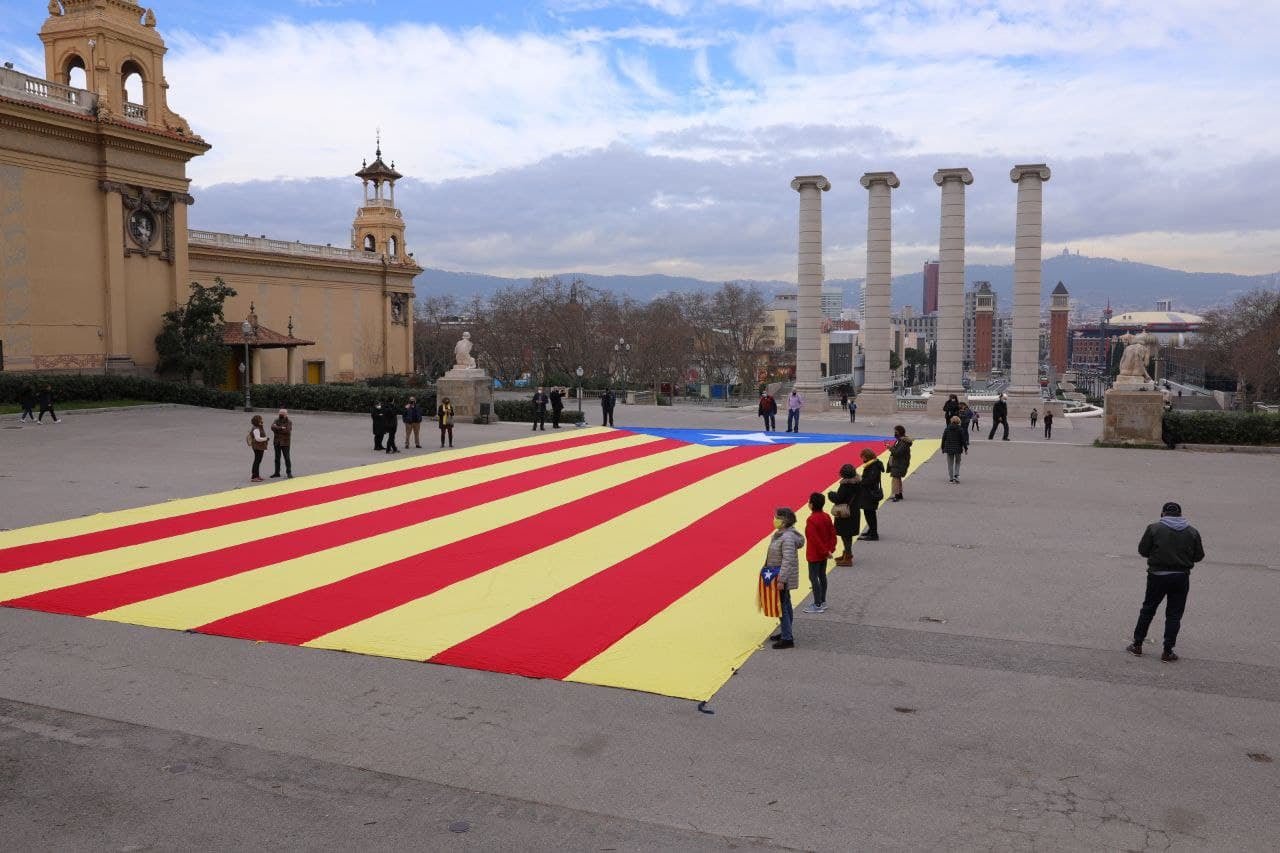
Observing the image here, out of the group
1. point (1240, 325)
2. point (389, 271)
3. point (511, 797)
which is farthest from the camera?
point (1240, 325)

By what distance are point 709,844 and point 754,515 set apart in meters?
10.9

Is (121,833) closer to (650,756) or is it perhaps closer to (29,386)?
(650,756)

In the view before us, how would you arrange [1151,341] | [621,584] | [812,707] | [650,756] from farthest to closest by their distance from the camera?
1. [1151,341]
2. [621,584]
3. [812,707]
4. [650,756]

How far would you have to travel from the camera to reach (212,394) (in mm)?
36500

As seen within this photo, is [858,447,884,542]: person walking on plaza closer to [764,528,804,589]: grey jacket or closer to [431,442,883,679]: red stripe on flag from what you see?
[431,442,883,679]: red stripe on flag

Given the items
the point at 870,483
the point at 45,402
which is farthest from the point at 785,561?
the point at 45,402

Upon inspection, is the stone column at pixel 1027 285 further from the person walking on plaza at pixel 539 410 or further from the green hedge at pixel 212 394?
the green hedge at pixel 212 394

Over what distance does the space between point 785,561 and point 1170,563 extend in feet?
A: 11.6

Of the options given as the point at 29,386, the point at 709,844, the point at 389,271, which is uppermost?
the point at 389,271

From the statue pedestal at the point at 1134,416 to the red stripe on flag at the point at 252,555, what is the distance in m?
16.8

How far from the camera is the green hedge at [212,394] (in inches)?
1320

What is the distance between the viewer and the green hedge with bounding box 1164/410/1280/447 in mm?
26562

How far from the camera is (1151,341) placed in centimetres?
2728

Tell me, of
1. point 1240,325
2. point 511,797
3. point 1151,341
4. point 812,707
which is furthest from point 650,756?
point 1240,325
